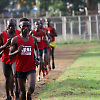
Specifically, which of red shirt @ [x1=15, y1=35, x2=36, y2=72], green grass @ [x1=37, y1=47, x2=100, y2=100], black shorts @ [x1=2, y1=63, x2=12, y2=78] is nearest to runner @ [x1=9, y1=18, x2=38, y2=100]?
red shirt @ [x1=15, y1=35, x2=36, y2=72]

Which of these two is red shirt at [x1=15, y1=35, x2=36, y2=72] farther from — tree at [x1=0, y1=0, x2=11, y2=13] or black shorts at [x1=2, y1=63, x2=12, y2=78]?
tree at [x1=0, y1=0, x2=11, y2=13]

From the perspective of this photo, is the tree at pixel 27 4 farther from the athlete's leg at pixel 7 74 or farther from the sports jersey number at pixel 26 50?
the sports jersey number at pixel 26 50

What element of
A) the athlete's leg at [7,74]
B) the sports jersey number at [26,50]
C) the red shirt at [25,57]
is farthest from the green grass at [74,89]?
the sports jersey number at [26,50]

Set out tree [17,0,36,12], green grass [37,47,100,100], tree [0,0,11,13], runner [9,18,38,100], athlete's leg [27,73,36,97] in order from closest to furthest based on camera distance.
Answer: athlete's leg [27,73,36,97], runner [9,18,38,100], green grass [37,47,100,100], tree [0,0,11,13], tree [17,0,36,12]

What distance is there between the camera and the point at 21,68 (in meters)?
4.91

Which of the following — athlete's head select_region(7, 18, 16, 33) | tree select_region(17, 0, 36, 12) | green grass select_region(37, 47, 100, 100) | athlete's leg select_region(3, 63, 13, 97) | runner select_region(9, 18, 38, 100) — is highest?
tree select_region(17, 0, 36, 12)

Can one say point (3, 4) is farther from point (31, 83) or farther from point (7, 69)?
point (31, 83)

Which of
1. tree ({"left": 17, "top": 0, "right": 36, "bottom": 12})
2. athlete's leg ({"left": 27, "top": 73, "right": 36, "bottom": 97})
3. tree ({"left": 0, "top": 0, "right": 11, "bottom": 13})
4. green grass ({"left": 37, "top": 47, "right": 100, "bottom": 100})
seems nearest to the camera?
athlete's leg ({"left": 27, "top": 73, "right": 36, "bottom": 97})

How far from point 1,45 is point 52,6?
33214mm

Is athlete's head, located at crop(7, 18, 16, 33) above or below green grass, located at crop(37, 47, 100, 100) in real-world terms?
above

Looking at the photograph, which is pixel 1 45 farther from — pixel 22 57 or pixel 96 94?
pixel 96 94

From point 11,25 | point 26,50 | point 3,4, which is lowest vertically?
point 26,50

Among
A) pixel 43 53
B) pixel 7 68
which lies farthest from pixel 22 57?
pixel 43 53

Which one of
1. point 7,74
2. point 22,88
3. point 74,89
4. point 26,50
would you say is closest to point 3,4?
point 74,89
